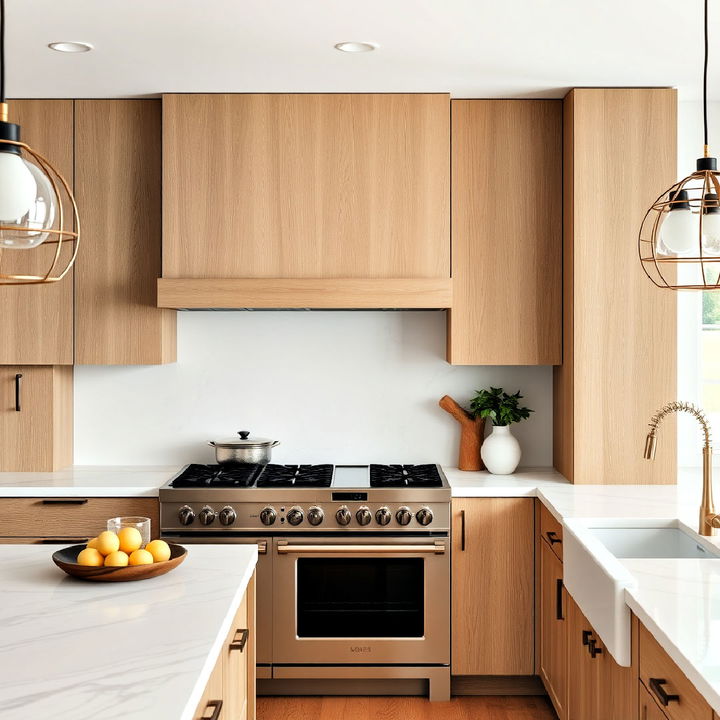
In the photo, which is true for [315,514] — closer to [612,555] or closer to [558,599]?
[558,599]

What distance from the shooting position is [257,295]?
380 centimetres

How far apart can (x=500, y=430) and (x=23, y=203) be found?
9.23ft

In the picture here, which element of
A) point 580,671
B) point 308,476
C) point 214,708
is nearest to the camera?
point 214,708

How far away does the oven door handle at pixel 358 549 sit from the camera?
12.0 feet

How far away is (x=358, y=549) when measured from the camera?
3666mm

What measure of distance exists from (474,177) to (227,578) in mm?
2240

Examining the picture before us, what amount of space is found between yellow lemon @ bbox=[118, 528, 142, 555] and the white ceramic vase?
202 centimetres

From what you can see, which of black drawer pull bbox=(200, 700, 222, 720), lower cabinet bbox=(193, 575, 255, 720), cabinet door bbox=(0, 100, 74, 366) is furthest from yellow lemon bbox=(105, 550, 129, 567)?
cabinet door bbox=(0, 100, 74, 366)

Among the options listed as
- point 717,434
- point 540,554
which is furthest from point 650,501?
point 717,434

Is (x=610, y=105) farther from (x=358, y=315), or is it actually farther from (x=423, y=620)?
(x=423, y=620)

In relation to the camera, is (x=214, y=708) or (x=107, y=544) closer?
(x=214, y=708)

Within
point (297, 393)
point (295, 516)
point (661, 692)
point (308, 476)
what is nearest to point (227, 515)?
point (295, 516)

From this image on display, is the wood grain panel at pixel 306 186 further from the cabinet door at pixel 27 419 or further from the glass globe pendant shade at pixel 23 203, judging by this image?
the glass globe pendant shade at pixel 23 203

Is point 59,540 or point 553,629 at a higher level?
point 59,540
